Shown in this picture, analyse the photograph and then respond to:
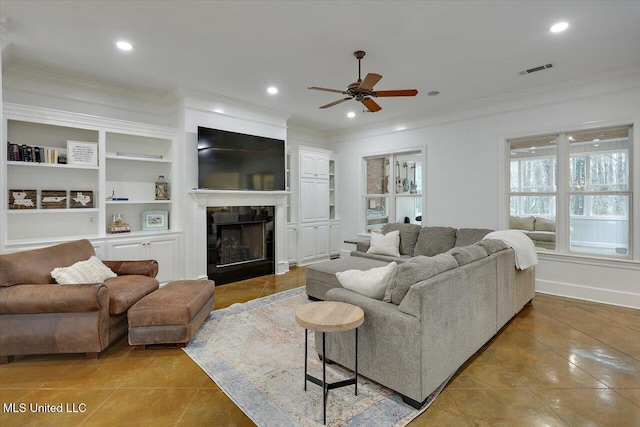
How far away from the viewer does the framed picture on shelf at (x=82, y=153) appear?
13.1ft

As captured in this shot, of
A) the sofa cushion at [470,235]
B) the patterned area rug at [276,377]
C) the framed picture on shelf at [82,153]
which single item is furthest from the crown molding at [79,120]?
the sofa cushion at [470,235]

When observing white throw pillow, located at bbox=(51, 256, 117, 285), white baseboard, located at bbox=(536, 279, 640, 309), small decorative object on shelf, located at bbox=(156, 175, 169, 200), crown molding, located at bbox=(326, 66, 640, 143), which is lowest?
white baseboard, located at bbox=(536, 279, 640, 309)

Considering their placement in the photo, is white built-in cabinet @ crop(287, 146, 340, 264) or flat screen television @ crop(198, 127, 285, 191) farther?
white built-in cabinet @ crop(287, 146, 340, 264)

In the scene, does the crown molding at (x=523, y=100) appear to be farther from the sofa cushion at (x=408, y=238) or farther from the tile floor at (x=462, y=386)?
the tile floor at (x=462, y=386)

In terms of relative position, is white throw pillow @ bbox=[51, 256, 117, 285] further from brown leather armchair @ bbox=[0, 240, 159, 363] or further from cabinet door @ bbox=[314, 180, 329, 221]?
cabinet door @ bbox=[314, 180, 329, 221]

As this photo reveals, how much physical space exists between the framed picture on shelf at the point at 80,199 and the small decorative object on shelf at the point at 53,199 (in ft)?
0.24

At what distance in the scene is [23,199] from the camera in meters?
3.77

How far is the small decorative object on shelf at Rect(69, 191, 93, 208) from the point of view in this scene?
4.12m

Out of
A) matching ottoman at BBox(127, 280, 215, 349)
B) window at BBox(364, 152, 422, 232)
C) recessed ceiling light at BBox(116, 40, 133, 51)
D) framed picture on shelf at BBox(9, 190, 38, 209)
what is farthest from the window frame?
framed picture on shelf at BBox(9, 190, 38, 209)

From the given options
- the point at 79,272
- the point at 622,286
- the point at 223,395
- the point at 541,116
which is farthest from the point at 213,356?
the point at 541,116

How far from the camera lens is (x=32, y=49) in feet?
11.0

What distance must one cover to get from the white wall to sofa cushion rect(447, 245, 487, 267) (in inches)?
96.8

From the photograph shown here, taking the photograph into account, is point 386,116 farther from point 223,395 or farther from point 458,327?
point 223,395

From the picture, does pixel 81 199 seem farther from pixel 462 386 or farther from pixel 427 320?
pixel 462 386
